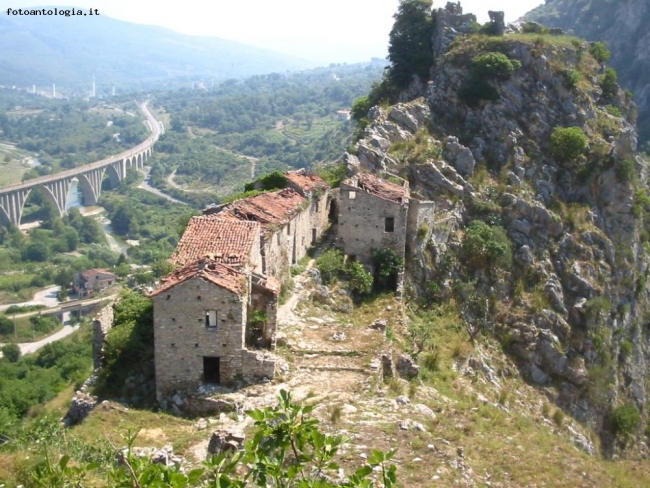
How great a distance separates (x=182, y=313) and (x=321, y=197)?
1586cm

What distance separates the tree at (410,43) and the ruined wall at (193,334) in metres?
37.2

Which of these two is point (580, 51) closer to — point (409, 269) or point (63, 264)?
point (409, 269)

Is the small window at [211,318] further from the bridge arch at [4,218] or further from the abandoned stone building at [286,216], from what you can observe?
the bridge arch at [4,218]

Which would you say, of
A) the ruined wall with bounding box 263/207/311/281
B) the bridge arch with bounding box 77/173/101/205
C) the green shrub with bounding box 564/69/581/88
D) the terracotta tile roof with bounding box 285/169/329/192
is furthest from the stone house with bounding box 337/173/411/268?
the bridge arch with bounding box 77/173/101/205

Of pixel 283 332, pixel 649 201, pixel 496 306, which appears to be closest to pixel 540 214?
pixel 496 306

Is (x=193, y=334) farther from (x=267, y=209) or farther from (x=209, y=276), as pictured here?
(x=267, y=209)

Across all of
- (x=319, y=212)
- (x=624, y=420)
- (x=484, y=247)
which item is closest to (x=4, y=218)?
(x=319, y=212)

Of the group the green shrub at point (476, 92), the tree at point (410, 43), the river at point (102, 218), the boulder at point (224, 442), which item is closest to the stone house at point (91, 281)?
the river at point (102, 218)

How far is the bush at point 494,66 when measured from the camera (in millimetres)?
46531

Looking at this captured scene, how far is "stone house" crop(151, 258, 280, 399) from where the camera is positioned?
65.2ft

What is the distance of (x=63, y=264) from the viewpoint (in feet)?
388

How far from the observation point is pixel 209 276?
786 inches

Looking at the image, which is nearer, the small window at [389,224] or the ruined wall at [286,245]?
the ruined wall at [286,245]

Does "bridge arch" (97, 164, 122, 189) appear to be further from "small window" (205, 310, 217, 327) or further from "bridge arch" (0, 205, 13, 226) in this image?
"small window" (205, 310, 217, 327)
